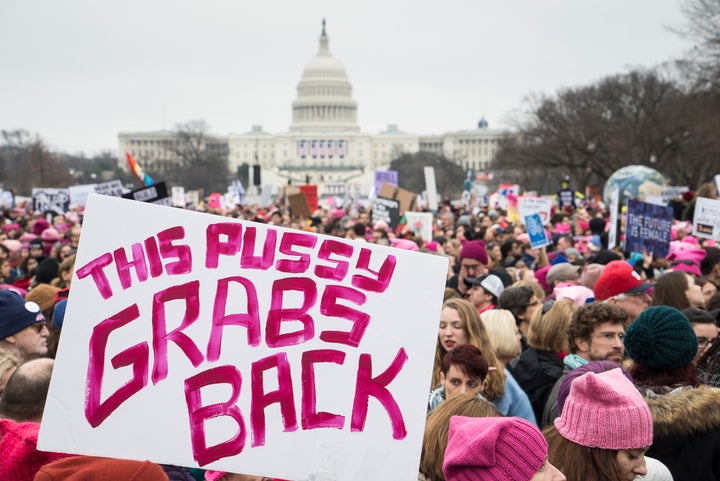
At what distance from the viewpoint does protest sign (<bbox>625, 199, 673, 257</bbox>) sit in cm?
955

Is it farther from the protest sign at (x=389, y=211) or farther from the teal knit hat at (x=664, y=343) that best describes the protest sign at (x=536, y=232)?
the teal knit hat at (x=664, y=343)

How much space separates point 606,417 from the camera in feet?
10.6

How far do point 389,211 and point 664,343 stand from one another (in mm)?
11223

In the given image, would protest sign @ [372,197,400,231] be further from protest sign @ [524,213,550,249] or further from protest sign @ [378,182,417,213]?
protest sign @ [524,213,550,249]

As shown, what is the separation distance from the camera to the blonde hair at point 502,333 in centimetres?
527

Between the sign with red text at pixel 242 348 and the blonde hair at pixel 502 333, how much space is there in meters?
2.29

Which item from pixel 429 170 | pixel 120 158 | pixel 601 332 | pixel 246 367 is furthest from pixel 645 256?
pixel 120 158

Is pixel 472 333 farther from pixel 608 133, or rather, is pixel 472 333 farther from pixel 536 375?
pixel 608 133

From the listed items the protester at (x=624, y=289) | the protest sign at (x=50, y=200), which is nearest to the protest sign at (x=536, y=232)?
the protester at (x=624, y=289)

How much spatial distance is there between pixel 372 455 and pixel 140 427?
65 centimetres

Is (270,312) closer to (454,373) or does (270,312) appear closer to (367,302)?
(367,302)

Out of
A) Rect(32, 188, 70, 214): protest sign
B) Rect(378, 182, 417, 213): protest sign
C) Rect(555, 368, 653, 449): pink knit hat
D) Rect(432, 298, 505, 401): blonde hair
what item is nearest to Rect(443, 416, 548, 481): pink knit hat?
Rect(555, 368, 653, 449): pink knit hat

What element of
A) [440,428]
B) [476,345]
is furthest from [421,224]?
[440,428]

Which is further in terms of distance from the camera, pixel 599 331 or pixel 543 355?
pixel 543 355
